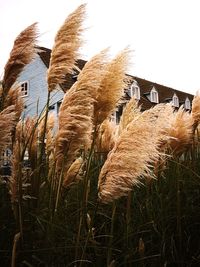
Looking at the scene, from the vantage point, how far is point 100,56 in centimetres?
281

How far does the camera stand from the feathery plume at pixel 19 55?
10.1 feet

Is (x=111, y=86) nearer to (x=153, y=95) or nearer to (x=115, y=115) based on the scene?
(x=115, y=115)

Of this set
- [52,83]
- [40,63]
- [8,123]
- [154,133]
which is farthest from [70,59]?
[40,63]

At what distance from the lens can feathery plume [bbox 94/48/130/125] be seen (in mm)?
2688

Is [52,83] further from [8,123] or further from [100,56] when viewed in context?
[8,123]

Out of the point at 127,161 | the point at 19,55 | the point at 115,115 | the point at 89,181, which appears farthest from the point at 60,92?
the point at 127,161

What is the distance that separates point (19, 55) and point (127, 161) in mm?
1510

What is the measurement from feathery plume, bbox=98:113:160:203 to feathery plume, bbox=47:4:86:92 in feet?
3.62

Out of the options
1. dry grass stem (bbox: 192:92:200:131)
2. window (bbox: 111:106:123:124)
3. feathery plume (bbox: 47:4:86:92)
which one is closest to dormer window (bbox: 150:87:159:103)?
window (bbox: 111:106:123:124)

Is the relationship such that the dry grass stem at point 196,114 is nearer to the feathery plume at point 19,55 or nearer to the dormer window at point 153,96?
the feathery plume at point 19,55

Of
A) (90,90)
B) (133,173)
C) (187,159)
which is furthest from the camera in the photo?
(187,159)

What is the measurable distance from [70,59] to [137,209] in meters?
1.27

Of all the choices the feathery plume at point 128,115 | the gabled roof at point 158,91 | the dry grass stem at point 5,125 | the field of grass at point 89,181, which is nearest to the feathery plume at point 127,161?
the field of grass at point 89,181

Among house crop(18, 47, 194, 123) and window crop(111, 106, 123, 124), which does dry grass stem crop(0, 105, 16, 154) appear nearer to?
window crop(111, 106, 123, 124)
